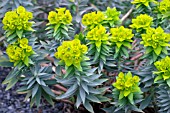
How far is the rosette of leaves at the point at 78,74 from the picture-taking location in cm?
262

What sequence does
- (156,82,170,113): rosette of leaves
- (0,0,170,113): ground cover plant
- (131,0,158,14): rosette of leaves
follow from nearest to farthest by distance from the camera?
(0,0,170,113): ground cover plant
(156,82,170,113): rosette of leaves
(131,0,158,14): rosette of leaves

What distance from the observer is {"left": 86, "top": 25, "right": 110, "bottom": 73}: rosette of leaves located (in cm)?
283

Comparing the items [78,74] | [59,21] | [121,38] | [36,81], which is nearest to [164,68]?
[121,38]

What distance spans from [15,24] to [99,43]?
66 centimetres

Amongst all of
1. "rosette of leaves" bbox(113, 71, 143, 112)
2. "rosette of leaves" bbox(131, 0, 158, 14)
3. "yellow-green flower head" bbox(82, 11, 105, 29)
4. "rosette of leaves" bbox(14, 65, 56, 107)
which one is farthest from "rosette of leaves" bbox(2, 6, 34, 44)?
"rosette of leaves" bbox(131, 0, 158, 14)

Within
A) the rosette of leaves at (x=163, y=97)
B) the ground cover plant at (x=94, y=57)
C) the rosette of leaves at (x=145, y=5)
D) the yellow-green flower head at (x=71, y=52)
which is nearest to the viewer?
the yellow-green flower head at (x=71, y=52)

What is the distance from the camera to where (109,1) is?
4.24 meters

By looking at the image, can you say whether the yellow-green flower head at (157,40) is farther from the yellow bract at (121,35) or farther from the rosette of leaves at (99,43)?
the rosette of leaves at (99,43)

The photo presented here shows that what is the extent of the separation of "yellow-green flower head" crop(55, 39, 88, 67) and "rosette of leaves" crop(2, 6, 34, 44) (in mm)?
406

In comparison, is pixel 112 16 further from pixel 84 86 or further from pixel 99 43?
pixel 84 86

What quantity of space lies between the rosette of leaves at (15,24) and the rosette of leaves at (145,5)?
966mm

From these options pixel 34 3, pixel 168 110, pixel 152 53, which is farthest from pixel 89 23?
pixel 34 3

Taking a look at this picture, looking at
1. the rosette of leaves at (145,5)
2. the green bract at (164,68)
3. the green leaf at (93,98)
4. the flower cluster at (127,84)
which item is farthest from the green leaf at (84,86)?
the rosette of leaves at (145,5)

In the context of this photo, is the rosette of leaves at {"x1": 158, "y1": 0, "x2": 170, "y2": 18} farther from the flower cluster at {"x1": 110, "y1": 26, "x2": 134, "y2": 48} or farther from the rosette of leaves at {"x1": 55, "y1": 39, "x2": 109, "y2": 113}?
the rosette of leaves at {"x1": 55, "y1": 39, "x2": 109, "y2": 113}
